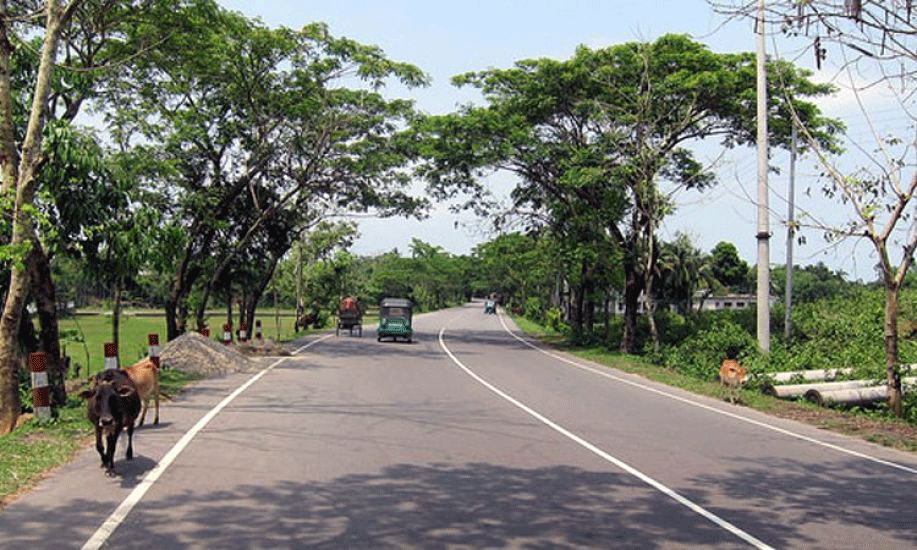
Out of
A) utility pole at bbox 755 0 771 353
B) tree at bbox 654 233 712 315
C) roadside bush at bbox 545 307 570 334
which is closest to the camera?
utility pole at bbox 755 0 771 353

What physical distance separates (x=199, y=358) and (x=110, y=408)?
12306 mm

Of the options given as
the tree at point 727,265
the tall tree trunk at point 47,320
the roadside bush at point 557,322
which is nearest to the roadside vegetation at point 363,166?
the tall tree trunk at point 47,320

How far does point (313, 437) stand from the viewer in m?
10.4

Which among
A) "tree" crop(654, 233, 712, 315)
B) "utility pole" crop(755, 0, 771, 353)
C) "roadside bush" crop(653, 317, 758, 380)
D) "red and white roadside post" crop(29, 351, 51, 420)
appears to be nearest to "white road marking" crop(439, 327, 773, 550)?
"red and white roadside post" crop(29, 351, 51, 420)

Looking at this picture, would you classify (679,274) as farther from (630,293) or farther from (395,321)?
(395,321)

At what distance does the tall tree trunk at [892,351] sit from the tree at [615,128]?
12.5 metres

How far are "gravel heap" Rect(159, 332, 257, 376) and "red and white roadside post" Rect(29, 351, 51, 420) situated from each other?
7.80 metres

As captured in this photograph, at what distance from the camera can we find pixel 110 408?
302 inches

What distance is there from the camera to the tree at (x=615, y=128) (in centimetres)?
2728

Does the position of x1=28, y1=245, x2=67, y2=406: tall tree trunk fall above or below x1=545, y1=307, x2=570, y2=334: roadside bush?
above

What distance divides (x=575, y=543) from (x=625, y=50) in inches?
978

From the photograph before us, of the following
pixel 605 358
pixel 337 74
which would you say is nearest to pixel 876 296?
pixel 605 358

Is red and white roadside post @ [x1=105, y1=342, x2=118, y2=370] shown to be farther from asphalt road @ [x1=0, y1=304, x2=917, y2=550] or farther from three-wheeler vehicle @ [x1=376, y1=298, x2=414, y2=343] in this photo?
three-wheeler vehicle @ [x1=376, y1=298, x2=414, y2=343]

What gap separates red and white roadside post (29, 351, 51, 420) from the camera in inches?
422
